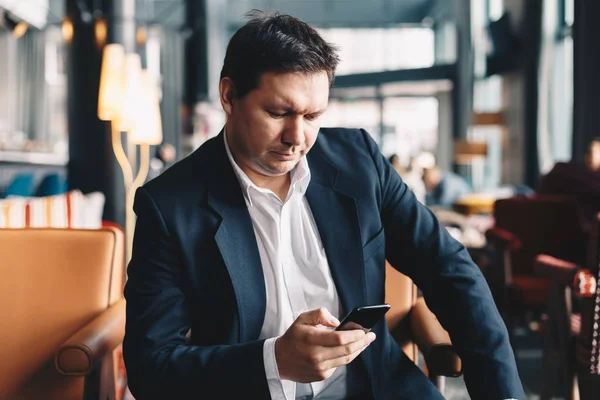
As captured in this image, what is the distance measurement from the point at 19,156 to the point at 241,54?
26.6ft

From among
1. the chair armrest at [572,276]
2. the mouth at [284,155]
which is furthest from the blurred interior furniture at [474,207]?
the mouth at [284,155]

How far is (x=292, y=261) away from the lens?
1353 millimetres

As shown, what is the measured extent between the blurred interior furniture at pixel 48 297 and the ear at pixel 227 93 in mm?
769

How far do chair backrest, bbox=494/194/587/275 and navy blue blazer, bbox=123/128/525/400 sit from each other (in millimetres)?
2796

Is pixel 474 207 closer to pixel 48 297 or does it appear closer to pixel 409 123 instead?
pixel 48 297

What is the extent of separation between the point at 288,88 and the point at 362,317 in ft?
1.40

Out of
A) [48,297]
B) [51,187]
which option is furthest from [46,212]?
[51,187]

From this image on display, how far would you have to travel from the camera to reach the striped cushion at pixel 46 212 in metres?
2.57

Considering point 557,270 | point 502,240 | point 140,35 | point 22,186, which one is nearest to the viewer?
point 557,270

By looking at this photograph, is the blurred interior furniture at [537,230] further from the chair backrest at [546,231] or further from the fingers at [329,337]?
the fingers at [329,337]

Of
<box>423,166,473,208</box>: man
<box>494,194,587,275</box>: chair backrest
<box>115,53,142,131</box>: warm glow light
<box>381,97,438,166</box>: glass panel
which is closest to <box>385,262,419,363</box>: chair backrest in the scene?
<box>494,194,587,275</box>: chair backrest

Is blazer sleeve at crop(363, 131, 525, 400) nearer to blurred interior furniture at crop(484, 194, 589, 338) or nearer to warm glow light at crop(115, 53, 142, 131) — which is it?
blurred interior furniture at crop(484, 194, 589, 338)

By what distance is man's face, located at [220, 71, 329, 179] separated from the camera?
119 cm

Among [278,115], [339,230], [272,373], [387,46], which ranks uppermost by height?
[387,46]
